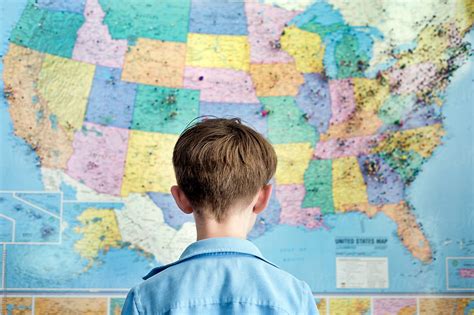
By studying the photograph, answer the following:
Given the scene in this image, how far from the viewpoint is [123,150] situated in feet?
6.00

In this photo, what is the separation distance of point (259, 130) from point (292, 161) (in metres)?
0.13

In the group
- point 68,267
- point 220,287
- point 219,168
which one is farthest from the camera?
point 68,267

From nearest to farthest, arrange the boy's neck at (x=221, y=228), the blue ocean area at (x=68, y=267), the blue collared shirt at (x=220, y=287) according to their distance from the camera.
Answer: the blue collared shirt at (x=220, y=287), the boy's neck at (x=221, y=228), the blue ocean area at (x=68, y=267)

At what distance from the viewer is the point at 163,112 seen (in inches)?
72.5

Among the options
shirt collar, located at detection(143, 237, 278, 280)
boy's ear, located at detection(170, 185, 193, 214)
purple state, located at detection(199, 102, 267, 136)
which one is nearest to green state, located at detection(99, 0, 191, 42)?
purple state, located at detection(199, 102, 267, 136)

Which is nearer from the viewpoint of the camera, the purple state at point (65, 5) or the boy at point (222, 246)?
the boy at point (222, 246)

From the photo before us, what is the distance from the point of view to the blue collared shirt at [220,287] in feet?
3.44

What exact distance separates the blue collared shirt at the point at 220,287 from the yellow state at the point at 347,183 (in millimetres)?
760

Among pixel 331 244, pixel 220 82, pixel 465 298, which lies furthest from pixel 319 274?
pixel 220 82

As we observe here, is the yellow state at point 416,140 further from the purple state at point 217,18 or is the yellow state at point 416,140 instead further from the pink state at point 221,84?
the purple state at point 217,18

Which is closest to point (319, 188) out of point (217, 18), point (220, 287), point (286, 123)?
point (286, 123)

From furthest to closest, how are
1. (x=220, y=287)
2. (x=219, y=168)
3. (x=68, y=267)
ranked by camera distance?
(x=68, y=267)
(x=219, y=168)
(x=220, y=287)

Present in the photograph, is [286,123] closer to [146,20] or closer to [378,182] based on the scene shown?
[378,182]

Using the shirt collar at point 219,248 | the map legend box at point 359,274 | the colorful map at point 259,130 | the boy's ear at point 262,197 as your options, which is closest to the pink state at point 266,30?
the colorful map at point 259,130
